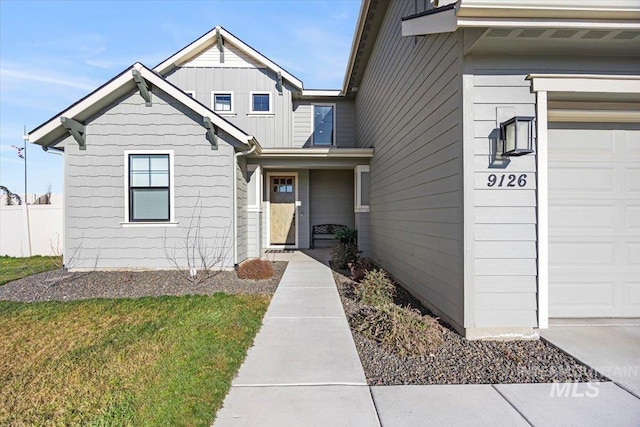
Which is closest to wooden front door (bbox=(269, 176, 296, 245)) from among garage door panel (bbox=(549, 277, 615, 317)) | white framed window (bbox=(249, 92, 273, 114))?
white framed window (bbox=(249, 92, 273, 114))

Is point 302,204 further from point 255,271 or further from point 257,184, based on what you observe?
point 255,271

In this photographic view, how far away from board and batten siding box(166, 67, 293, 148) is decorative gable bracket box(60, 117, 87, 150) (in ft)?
14.3

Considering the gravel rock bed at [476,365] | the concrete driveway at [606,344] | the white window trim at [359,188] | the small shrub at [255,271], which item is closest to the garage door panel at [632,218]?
the concrete driveway at [606,344]

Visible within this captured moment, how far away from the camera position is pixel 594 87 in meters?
3.48

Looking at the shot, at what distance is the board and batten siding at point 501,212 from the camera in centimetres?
348

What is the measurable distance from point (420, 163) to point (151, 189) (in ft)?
19.2

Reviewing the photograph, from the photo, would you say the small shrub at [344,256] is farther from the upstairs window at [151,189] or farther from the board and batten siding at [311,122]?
the board and batten siding at [311,122]

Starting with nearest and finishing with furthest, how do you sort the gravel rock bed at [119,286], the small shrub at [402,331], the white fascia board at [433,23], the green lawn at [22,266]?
the white fascia board at [433,23]
the small shrub at [402,331]
the gravel rock bed at [119,286]
the green lawn at [22,266]

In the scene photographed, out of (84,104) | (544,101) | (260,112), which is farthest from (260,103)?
(544,101)

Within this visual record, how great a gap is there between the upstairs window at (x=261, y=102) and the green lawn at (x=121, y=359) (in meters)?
7.62

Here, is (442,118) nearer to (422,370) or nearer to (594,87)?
(594,87)

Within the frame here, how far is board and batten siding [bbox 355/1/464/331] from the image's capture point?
370cm

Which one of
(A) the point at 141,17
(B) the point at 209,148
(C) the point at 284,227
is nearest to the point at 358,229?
(C) the point at 284,227

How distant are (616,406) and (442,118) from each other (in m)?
3.13
